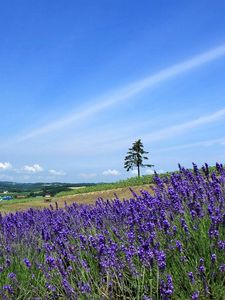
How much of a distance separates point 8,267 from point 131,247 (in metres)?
1.43

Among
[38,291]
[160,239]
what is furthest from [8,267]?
[160,239]

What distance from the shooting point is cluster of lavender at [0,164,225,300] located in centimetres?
282

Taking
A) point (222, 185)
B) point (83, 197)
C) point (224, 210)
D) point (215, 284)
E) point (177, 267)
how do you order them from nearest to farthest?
point (215, 284) → point (177, 267) → point (224, 210) → point (222, 185) → point (83, 197)

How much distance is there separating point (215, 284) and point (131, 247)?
64 centimetres

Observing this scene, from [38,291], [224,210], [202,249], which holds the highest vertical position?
[224,210]

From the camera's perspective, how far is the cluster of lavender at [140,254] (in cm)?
282

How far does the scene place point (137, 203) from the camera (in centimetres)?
A: 402

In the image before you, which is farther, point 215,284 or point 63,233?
point 63,233

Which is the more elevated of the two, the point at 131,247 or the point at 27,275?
the point at 131,247

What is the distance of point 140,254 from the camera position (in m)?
2.72

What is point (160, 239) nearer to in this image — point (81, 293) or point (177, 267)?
point (177, 267)

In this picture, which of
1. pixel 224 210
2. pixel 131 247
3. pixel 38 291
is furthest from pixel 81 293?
pixel 224 210

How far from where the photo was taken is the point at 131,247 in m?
3.09

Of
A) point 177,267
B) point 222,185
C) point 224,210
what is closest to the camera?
point 177,267
